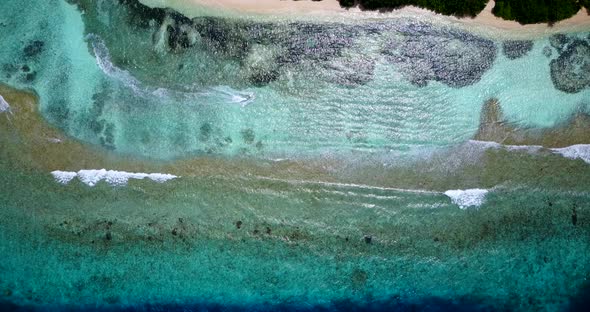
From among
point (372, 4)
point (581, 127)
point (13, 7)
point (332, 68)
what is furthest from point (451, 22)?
point (13, 7)

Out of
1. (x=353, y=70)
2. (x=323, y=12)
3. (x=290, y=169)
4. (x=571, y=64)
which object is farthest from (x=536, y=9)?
(x=290, y=169)

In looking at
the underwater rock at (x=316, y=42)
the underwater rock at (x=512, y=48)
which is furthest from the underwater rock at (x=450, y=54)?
the underwater rock at (x=316, y=42)

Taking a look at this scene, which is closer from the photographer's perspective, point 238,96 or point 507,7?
point 507,7

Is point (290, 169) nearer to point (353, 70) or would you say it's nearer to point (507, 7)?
point (353, 70)

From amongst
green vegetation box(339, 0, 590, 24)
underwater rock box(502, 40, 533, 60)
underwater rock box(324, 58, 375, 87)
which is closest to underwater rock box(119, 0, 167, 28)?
underwater rock box(324, 58, 375, 87)

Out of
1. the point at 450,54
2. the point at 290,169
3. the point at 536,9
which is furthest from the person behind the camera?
the point at 450,54

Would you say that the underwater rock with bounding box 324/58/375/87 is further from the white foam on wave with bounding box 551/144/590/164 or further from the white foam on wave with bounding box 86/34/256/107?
the white foam on wave with bounding box 551/144/590/164
